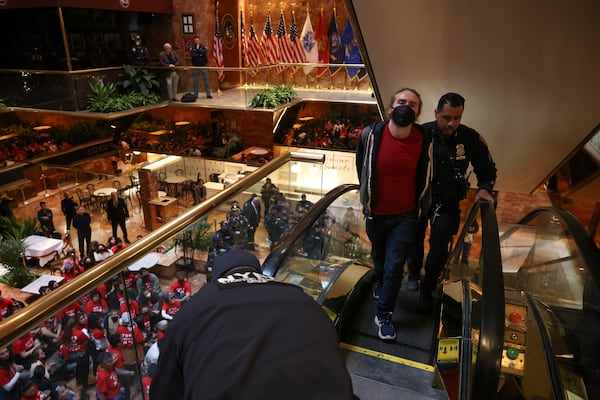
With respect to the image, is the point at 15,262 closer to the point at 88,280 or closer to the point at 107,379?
the point at 107,379

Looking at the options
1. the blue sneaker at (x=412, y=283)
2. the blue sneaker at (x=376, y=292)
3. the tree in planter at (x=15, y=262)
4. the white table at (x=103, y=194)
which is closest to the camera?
the blue sneaker at (x=376, y=292)

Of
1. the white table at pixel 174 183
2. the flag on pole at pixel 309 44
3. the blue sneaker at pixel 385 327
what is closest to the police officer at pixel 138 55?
the white table at pixel 174 183

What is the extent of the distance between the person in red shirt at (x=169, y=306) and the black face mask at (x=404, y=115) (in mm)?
1754

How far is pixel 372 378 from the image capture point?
290 cm

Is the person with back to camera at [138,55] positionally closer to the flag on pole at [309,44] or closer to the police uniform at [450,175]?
the flag on pole at [309,44]

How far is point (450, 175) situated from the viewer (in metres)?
3.33

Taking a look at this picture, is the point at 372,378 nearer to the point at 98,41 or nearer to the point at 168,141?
the point at 168,141

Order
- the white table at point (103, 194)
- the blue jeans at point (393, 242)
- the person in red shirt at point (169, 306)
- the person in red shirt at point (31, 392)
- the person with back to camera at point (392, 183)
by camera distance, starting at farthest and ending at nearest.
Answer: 1. the white table at point (103, 194)
2. the blue jeans at point (393, 242)
3. the person with back to camera at point (392, 183)
4. the person in red shirt at point (169, 306)
5. the person in red shirt at point (31, 392)

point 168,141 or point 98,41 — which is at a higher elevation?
point 98,41

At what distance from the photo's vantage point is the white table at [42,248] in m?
10.4

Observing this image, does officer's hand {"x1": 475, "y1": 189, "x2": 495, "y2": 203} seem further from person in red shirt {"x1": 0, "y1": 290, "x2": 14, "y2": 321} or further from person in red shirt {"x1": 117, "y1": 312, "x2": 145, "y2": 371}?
person in red shirt {"x1": 0, "y1": 290, "x2": 14, "y2": 321}

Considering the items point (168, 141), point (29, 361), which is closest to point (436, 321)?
point (29, 361)

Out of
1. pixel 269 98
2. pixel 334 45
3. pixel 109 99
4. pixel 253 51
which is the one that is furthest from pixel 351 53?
pixel 109 99

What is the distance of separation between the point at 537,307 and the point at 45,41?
1671 cm
